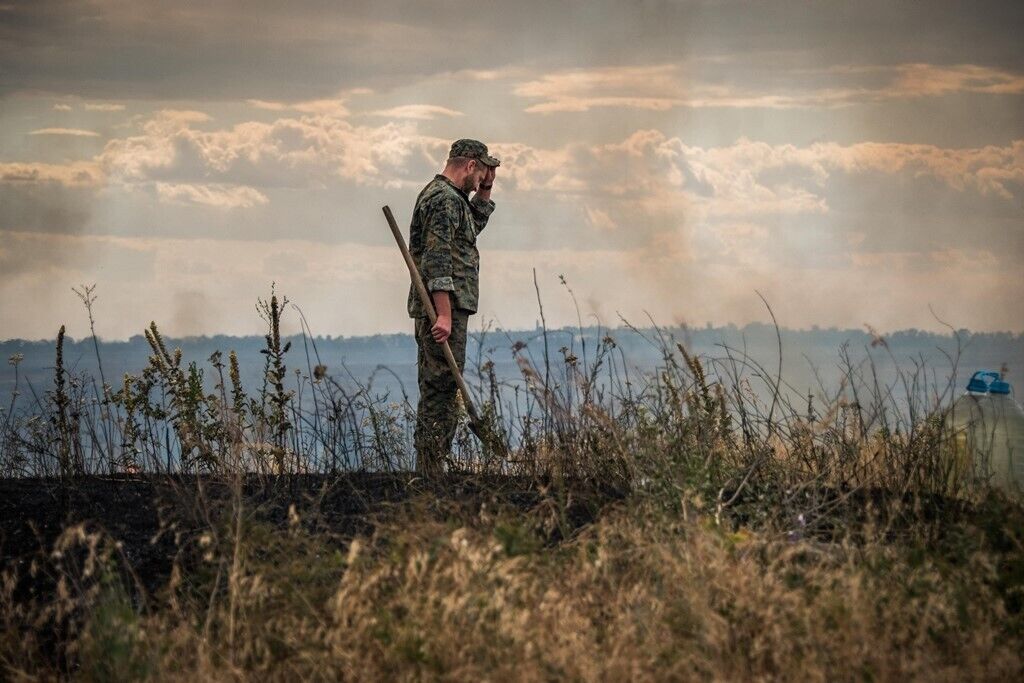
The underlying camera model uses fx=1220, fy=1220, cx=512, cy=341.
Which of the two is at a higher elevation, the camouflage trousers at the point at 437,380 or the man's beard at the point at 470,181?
the man's beard at the point at 470,181

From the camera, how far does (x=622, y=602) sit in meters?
4.41

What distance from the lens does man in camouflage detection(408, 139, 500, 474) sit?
7555 millimetres

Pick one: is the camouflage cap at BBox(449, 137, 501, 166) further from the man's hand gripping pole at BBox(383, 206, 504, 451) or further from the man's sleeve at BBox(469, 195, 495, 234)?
the man's hand gripping pole at BBox(383, 206, 504, 451)

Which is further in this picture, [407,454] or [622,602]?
[407,454]

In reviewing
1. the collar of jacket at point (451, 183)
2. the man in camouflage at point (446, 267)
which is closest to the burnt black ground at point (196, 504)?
the man in camouflage at point (446, 267)

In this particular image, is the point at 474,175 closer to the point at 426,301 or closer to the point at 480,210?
the point at 480,210

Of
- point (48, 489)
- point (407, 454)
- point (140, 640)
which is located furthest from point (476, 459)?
point (140, 640)

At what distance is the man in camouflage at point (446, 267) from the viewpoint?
7555 mm

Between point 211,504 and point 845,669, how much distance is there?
2992mm

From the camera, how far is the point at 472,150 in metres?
7.81

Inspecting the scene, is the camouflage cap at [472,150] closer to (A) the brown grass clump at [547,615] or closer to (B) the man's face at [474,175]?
(B) the man's face at [474,175]

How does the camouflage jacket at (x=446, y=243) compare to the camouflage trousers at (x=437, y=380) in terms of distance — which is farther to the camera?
the camouflage trousers at (x=437, y=380)

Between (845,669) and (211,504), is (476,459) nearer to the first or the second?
(211,504)

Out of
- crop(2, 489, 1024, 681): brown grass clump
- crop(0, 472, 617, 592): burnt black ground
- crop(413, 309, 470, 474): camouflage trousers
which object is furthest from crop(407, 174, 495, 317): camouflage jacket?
crop(2, 489, 1024, 681): brown grass clump
